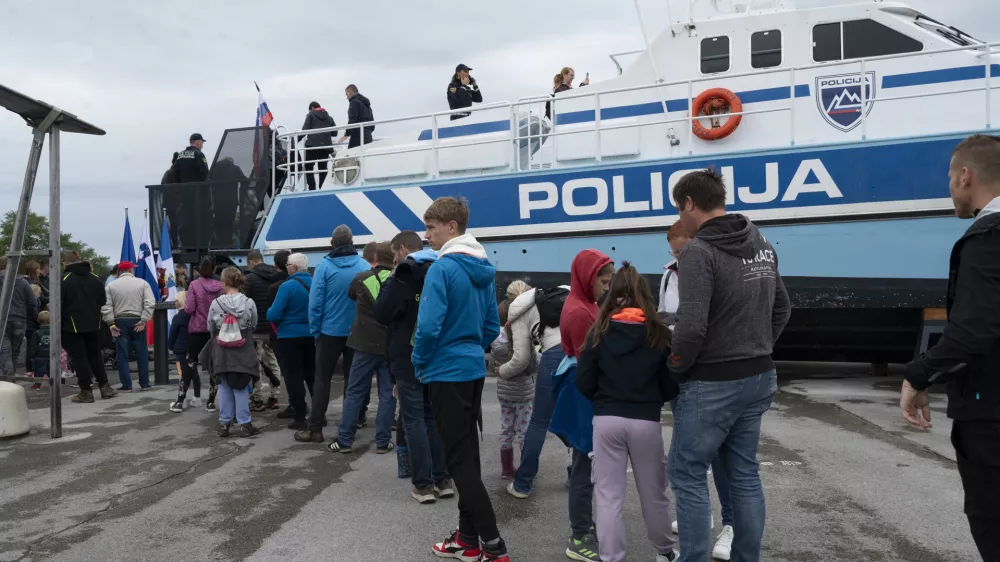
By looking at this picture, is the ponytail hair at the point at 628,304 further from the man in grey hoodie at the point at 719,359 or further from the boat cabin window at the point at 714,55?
the boat cabin window at the point at 714,55

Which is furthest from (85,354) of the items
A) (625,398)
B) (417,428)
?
(625,398)

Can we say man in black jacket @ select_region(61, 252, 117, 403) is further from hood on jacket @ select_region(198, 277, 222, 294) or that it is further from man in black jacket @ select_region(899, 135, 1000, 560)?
man in black jacket @ select_region(899, 135, 1000, 560)

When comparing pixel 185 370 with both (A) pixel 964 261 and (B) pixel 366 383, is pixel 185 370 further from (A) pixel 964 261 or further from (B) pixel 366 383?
(A) pixel 964 261

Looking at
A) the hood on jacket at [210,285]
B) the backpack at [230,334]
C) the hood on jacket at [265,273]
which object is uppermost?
the hood on jacket at [265,273]

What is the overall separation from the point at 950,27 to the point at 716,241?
861 cm

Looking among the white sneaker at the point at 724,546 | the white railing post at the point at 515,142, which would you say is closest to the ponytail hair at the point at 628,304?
the white sneaker at the point at 724,546

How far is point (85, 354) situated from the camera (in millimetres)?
9008

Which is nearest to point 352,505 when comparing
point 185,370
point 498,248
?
point 185,370

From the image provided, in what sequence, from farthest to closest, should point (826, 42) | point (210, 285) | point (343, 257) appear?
point (826, 42)
point (210, 285)
point (343, 257)

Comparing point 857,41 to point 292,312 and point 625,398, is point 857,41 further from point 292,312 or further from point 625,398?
point 625,398

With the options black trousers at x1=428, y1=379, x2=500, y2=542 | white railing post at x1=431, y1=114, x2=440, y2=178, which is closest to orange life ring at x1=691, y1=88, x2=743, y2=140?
white railing post at x1=431, y1=114, x2=440, y2=178

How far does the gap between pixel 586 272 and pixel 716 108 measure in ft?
19.6

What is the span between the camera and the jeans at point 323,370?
6.56m

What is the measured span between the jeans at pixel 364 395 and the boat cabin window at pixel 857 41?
646 cm
